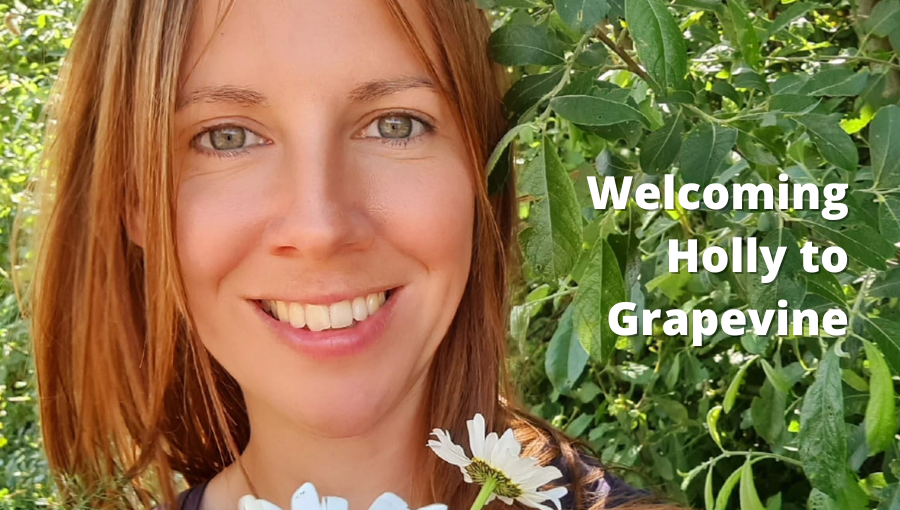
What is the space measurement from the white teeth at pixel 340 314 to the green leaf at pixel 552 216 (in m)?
0.20

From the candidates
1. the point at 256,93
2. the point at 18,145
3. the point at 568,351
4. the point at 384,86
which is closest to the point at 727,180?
the point at 568,351

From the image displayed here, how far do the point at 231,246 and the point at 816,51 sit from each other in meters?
1.06

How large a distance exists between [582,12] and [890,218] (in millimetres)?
364

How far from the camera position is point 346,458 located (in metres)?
0.93

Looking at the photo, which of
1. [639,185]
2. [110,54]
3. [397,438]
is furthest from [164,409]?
[639,185]

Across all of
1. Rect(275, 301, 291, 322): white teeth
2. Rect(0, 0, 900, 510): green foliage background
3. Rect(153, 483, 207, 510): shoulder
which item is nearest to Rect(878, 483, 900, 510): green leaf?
Rect(0, 0, 900, 510): green foliage background

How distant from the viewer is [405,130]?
845 millimetres

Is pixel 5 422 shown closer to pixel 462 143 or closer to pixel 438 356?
pixel 438 356

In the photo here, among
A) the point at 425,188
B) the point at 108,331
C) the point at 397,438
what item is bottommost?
the point at 397,438

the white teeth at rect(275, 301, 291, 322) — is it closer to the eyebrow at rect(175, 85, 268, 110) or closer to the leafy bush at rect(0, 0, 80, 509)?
the eyebrow at rect(175, 85, 268, 110)

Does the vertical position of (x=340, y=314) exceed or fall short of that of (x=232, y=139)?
it falls short

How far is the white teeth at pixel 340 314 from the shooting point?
815 mm

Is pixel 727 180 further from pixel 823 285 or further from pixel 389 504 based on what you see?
pixel 389 504

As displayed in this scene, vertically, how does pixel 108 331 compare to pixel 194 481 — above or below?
above
